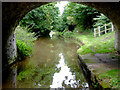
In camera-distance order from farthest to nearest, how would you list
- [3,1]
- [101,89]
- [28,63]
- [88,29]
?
[88,29] < [28,63] < [3,1] < [101,89]

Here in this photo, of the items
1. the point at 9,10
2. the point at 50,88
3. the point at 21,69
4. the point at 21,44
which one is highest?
the point at 9,10

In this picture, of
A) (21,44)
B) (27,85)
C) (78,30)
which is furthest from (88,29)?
(27,85)

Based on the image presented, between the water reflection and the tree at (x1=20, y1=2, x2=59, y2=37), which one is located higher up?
the tree at (x1=20, y1=2, x2=59, y2=37)

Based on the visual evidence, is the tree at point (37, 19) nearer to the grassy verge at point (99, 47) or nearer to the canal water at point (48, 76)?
the grassy verge at point (99, 47)

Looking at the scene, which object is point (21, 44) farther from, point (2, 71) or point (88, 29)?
point (88, 29)

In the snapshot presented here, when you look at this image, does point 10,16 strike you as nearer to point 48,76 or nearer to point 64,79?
point 48,76

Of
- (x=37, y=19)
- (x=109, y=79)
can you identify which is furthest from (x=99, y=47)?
(x=37, y=19)

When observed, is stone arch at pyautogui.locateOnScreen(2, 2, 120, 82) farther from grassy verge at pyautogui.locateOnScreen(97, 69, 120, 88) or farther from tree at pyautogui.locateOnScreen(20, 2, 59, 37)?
tree at pyautogui.locateOnScreen(20, 2, 59, 37)

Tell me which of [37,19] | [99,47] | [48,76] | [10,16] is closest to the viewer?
[10,16]

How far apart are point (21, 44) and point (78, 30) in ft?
48.6

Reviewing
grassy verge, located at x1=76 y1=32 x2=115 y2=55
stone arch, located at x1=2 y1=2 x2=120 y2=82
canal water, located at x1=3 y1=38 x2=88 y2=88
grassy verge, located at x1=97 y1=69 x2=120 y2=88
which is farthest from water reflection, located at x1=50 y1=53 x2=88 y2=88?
stone arch, located at x1=2 y1=2 x2=120 y2=82

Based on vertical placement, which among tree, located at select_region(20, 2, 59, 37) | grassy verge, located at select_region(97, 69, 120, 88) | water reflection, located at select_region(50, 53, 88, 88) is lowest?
water reflection, located at select_region(50, 53, 88, 88)

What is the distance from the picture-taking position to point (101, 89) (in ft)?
11.0

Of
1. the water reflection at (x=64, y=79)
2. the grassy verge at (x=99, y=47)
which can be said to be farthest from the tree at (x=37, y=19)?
the water reflection at (x=64, y=79)
